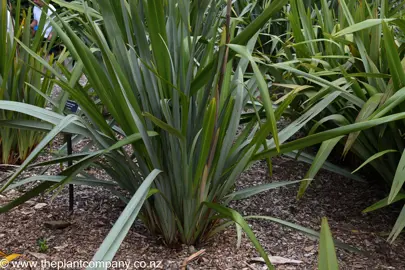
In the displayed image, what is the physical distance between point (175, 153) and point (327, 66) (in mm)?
960

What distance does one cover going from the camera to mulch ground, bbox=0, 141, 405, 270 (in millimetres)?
1661

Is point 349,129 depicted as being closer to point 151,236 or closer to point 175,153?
point 175,153

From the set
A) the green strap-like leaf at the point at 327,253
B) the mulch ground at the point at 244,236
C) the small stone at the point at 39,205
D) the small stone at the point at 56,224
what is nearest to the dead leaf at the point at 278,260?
the mulch ground at the point at 244,236

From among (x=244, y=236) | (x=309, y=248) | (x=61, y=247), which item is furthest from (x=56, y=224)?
(x=309, y=248)

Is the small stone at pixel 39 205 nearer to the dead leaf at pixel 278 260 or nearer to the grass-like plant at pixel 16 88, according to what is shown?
the grass-like plant at pixel 16 88

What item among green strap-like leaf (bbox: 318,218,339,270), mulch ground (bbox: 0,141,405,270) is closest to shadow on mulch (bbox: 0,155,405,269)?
mulch ground (bbox: 0,141,405,270)

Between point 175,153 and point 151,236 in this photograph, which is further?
point 151,236

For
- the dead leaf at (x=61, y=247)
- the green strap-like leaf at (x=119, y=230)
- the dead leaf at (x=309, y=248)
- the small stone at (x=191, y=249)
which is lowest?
the dead leaf at (x=309, y=248)

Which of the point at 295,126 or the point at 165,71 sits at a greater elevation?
the point at 165,71

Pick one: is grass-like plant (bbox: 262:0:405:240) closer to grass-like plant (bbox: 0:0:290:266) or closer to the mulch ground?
the mulch ground

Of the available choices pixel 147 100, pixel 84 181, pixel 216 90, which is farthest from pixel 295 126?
pixel 84 181

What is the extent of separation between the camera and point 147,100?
163 centimetres

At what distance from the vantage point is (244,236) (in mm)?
1828

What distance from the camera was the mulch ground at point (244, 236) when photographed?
5.45ft
